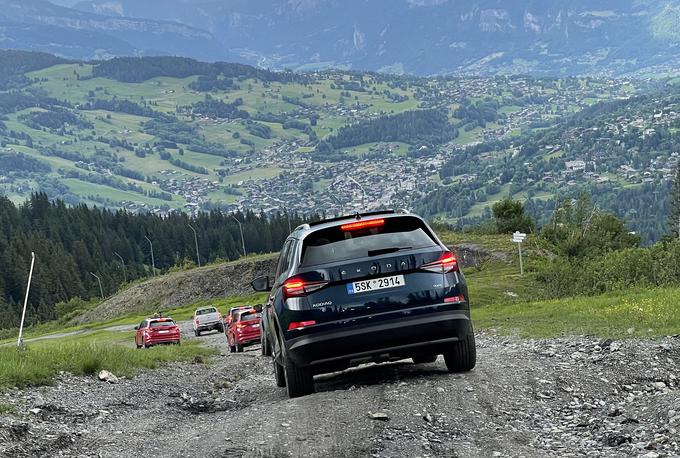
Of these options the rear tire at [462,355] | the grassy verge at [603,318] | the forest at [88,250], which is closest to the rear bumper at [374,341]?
the rear tire at [462,355]

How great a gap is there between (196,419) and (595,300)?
1657 cm

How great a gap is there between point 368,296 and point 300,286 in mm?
890

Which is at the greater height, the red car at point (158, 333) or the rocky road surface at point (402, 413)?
the rocky road surface at point (402, 413)

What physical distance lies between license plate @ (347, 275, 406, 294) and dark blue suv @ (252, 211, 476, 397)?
1 cm

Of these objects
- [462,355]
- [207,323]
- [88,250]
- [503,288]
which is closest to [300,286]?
[462,355]

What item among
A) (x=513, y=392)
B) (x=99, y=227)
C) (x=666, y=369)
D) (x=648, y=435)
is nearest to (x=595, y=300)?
(x=666, y=369)

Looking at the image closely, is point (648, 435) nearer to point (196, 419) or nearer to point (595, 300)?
point (196, 419)

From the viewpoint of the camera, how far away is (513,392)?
40.9ft

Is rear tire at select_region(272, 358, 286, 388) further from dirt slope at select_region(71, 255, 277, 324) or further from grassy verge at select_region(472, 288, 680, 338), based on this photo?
dirt slope at select_region(71, 255, 277, 324)

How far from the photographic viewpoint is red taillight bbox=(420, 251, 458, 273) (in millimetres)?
12734

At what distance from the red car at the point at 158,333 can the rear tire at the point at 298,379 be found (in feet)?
93.7

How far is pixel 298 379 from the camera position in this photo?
13.2m

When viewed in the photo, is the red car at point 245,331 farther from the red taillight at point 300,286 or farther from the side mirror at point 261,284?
the red taillight at point 300,286

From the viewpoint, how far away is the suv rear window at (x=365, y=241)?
41.7 feet
